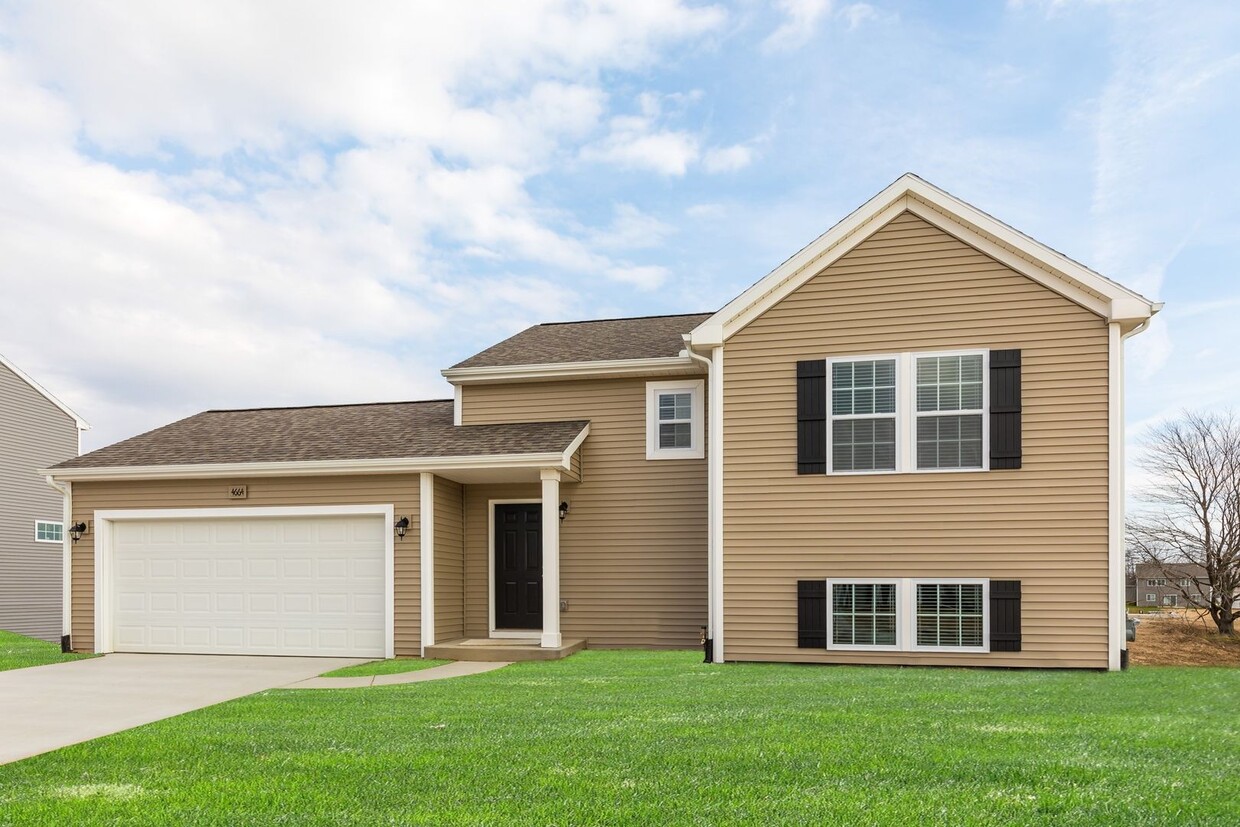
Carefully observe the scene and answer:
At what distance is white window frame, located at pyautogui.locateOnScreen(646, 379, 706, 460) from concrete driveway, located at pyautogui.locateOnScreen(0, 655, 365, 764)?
5144 mm

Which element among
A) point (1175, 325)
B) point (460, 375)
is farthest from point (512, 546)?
point (1175, 325)

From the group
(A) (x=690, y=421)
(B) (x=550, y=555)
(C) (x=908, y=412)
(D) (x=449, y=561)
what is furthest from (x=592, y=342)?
(C) (x=908, y=412)

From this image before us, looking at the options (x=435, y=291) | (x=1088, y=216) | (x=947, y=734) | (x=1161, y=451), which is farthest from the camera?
(x=1161, y=451)

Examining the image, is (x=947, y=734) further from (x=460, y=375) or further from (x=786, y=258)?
(x=460, y=375)

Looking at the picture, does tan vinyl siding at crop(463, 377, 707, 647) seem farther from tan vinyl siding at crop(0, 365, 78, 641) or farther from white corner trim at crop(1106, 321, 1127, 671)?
tan vinyl siding at crop(0, 365, 78, 641)

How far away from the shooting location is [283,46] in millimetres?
13805

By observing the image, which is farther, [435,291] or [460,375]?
[435,291]

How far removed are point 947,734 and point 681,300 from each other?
15.0m

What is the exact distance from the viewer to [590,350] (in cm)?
1469

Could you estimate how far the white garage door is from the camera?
1325 cm

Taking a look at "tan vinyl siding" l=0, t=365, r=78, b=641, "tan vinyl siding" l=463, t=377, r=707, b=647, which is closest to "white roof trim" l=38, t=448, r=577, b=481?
"tan vinyl siding" l=463, t=377, r=707, b=647

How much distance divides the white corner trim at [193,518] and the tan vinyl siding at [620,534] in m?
1.55

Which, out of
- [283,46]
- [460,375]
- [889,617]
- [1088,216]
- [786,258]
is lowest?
[889,617]

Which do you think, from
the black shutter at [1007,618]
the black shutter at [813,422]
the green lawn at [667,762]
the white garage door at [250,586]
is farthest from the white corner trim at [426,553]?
the black shutter at [1007,618]
